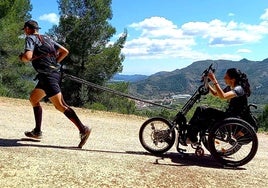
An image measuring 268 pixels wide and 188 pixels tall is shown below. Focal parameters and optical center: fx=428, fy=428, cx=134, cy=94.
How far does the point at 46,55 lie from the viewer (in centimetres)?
Result: 705

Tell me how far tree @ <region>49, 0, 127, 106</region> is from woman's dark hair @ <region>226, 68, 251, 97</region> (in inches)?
888

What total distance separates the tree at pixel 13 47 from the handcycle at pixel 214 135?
20808 mm

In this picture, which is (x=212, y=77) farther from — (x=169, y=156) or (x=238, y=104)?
(x=169, y=156)

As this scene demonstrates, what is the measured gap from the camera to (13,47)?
94.0 ft

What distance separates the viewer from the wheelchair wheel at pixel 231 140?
6.80 metres

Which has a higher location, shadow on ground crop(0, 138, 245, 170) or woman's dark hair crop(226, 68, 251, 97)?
woman's dark hair crop(226, 68, 251, 97)

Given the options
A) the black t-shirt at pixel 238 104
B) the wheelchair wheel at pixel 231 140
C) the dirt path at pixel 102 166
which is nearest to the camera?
the dirt path at pixel 102 166

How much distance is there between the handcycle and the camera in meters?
6.83

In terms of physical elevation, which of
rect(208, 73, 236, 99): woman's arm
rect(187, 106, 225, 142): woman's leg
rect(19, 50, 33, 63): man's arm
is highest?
rect(19, 50, 33, 63): man's arm

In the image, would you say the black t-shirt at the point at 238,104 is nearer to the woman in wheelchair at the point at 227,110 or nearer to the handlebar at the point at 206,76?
the woman in wheelchair at the point at 227,110

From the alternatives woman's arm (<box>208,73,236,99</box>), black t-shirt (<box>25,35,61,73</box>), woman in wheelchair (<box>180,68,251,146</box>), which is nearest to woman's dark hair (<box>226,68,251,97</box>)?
woman in wheelchair (<box>180,68,251,146</box>)

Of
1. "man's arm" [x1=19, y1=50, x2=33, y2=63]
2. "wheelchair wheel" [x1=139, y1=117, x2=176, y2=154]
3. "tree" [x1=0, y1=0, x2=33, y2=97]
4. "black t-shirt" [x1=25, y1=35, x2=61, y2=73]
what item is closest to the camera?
"man's arm" [x1=19, y1=50, x2=33, y2=63]

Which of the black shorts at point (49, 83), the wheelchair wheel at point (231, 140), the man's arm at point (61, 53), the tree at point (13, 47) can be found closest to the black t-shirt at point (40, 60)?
the black shorts at point (49, 83)

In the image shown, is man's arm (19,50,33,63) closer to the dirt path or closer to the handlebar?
the dirt path
